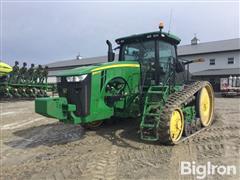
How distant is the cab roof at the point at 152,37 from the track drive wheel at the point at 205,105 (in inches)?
60.4

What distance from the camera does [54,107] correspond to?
4945mm

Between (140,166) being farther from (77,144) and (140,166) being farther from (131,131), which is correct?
(131,131)

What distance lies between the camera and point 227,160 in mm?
4508

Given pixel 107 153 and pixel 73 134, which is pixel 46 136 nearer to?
pixel 73 134

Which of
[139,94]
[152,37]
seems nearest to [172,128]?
[139,94]

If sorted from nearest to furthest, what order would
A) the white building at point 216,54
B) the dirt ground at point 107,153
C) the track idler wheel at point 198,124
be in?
the dirt ground at point 107,153 < the track idler wheel at point 198,124 < the white building at point 216,54

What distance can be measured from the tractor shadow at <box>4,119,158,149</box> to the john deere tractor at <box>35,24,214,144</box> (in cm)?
36

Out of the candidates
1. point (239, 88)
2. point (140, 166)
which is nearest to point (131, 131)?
point (140, 166)

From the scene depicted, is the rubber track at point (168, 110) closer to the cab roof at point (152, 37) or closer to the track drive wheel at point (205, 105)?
the track drive wheel at point (205, 105)

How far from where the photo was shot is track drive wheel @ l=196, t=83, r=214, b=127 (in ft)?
22.9

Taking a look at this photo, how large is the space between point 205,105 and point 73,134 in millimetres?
3705

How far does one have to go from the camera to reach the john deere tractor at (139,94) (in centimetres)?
522
